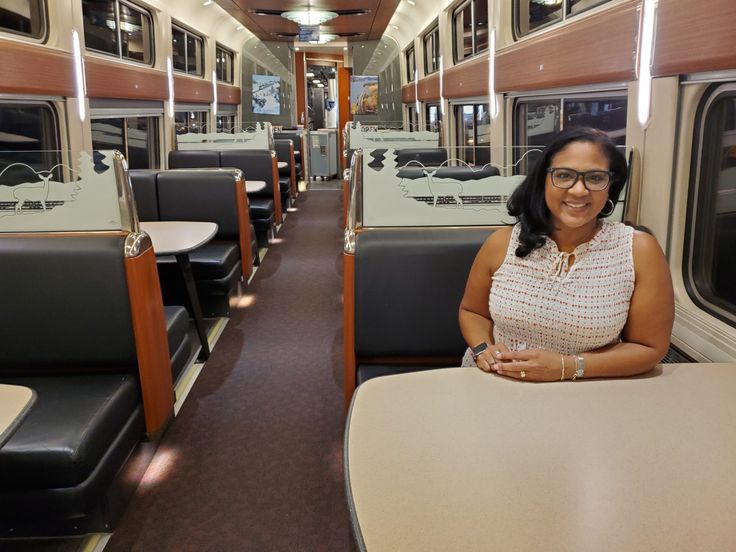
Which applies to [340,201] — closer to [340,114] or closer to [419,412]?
[340,114]

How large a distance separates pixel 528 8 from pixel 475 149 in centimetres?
202

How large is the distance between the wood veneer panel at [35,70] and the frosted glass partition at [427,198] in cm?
256

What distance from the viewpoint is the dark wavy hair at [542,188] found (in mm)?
1515

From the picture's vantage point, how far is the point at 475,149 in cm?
277

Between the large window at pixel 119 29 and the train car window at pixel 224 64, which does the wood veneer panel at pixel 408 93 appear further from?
the large window at pixel 119 29

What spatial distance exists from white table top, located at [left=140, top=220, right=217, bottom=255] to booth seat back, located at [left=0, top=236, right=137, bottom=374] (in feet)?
1.86

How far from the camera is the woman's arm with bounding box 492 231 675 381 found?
138cm

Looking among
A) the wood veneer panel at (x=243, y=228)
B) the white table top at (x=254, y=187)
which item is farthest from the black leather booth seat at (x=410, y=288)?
the white table top at (x=254, y=187)

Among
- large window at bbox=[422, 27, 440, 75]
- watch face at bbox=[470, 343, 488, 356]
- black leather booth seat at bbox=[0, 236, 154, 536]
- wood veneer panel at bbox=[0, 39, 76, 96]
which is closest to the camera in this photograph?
watch face at bbox=[470, 343, 488, 356]

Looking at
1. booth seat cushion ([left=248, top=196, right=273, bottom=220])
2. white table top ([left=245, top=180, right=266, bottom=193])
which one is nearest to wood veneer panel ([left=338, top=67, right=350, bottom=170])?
booth seat cushion ([left=248, top=196, right=273, bottom=220])

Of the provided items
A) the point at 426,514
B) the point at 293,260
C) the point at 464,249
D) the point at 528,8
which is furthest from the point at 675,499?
the point at 293,260

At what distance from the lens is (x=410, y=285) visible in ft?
6.88

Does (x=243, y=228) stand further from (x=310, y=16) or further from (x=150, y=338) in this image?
(x=310, y=16)

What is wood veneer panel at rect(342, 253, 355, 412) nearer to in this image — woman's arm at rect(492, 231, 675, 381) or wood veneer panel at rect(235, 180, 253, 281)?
woman's arm at rect(492, 231, 675, 381)
